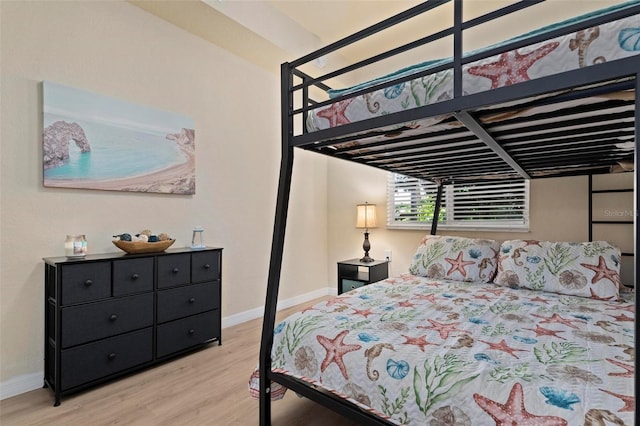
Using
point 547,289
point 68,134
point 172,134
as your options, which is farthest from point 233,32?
point 547,289

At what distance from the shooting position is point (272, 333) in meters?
1.74

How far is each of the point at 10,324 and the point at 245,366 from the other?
1.49 meters

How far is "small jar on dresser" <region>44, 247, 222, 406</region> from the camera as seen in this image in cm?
199

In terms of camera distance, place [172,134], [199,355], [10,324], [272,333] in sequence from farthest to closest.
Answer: [172,134] → [199,355] → [10,324] → [272,333]

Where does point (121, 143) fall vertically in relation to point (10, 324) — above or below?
above

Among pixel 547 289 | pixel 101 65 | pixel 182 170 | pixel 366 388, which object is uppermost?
pixel 101 65

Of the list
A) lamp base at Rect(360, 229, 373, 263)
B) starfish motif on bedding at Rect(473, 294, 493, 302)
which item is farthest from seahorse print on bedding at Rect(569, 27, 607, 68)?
lamp base at Rect(360, 229, 373, 263)

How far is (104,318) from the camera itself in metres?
2.14

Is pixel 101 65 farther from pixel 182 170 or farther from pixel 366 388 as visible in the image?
pixel 366 388

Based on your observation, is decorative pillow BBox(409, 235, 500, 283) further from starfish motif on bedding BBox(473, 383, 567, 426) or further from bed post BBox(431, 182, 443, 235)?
starfish motif on bedding BBox(473, 383, 567, 426)

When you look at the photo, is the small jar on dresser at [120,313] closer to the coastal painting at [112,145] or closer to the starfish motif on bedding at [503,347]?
the coastal painting at [112,145]

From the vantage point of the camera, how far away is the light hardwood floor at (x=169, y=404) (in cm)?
179

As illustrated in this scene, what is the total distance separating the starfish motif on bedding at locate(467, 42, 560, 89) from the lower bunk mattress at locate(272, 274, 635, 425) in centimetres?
102

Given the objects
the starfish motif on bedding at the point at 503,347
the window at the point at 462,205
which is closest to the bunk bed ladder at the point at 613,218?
the window at the point at 462,205
